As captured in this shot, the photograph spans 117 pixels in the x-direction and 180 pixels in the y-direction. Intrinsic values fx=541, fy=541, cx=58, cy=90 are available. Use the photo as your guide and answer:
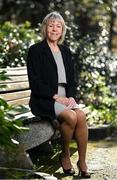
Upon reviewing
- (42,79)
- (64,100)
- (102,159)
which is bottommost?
(102,159)

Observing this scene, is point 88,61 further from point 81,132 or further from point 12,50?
point 81,132

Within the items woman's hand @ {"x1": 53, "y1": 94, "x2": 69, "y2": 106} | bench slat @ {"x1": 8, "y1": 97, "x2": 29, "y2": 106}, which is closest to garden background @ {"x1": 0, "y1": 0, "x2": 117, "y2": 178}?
bench slat @ {"x1": 8, "y1": 97, "x2": 29, "y2": 106}

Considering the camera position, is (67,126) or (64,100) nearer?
(67,126)

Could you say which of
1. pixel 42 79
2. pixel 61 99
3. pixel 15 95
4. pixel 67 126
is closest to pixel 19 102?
pixel 15 95

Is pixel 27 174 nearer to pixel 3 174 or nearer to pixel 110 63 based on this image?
pixel 3 174

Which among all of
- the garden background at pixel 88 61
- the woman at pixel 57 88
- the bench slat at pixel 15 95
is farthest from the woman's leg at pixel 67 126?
the garden background at pixel 88 61

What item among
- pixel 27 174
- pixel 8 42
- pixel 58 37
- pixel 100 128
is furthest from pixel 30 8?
pixel 27 174

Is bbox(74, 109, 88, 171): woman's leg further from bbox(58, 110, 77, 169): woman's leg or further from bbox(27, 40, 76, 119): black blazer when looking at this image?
bbox(27, 40, 76, 119): black blazer

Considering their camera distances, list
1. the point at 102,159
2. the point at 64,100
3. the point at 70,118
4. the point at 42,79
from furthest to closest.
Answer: the point at 102,159, the point at 42,79, the point at 64,100, the point at 70,118

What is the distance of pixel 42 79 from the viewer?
5820 mm

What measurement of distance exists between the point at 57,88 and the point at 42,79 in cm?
19

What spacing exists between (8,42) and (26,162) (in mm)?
4047

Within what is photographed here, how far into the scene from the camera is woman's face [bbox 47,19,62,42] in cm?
586

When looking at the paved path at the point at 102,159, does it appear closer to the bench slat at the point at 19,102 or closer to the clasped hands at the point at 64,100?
the clasped hands at the point at 64,100
